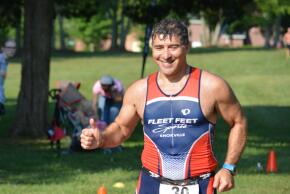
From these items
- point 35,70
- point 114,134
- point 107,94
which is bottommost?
point 107,94

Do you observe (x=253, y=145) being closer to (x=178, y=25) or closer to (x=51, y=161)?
(x=51, y=161)

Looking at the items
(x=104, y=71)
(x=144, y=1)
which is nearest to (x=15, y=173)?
(x=144, y=1)

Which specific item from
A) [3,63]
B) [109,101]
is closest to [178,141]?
[3,63]

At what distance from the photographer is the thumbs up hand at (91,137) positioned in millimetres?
5711

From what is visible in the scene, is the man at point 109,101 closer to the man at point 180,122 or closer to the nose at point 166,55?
the man at point 180,122

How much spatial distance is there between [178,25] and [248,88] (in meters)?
31.4

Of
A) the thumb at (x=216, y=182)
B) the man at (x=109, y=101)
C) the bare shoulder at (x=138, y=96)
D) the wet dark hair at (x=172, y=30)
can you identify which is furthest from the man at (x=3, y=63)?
the thumb at (x=216, y=182)

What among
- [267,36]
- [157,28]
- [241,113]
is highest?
[157,28]

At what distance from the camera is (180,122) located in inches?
230

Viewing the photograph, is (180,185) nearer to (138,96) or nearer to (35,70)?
(138,96)

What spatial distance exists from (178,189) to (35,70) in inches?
513

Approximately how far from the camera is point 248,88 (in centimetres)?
3706

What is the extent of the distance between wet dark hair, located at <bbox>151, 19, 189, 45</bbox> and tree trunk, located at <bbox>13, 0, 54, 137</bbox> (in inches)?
500

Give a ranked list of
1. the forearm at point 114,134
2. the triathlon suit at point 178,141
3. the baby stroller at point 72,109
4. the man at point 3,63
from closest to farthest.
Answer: the triathlon suit at point 178,141 → the forearm at point 114,134 → the man at point 3,63 → the baby stroller at point 72,109
